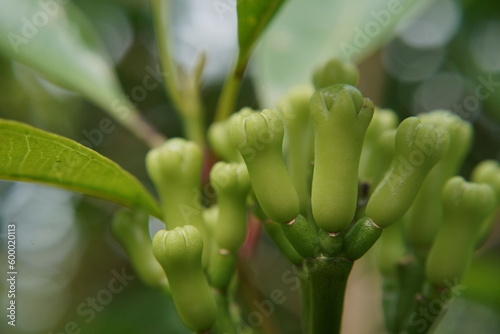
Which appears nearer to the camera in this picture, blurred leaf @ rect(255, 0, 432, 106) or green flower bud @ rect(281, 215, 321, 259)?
green flower bud @ rect(281, 215, 321, 259)

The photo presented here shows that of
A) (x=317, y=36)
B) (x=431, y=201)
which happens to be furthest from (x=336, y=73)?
(x=317, y=36)

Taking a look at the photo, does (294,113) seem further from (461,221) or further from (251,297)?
(251,297)

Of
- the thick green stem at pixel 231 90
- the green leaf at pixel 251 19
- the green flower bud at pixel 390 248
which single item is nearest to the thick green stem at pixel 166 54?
the thick green stem at pixel 231 90

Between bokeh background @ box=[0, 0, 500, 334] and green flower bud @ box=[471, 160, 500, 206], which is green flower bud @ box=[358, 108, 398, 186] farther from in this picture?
bokeh background @ box=[0, 0, 500, 334]

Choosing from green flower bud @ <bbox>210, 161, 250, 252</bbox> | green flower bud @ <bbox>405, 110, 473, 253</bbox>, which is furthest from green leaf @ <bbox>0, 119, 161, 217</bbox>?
green flower bud @ <bbox>405, 110, 473, 253</bbox>

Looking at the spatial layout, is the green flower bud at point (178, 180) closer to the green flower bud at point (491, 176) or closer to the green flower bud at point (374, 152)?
the green flower bud at point (374, 152)

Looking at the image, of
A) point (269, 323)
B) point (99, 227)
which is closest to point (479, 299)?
point (269, 323)
